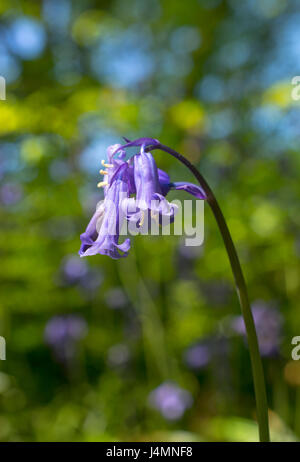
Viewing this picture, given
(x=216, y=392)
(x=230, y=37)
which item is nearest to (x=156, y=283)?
(x=216, y=392)

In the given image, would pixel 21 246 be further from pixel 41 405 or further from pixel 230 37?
pixel 230 37

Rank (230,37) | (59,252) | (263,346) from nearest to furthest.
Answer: (263,346), (59,252), (230,37)

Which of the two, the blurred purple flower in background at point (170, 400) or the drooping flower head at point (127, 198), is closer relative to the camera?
the drooping flower head at point (127, 198)

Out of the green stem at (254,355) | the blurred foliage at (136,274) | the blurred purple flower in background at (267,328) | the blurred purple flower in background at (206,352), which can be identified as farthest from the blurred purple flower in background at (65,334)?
the green stem at (254,355)

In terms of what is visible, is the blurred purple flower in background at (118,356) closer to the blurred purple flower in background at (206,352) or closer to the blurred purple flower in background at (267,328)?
the blurred purple flower in background at (206,352)

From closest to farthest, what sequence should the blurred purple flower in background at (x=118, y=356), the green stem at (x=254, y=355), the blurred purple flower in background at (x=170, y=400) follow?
the green stem at (x=254, y=355), the blurred purple flower in background at (x=170, y=400), the blurred purple flower in background at (x=118, y=356)

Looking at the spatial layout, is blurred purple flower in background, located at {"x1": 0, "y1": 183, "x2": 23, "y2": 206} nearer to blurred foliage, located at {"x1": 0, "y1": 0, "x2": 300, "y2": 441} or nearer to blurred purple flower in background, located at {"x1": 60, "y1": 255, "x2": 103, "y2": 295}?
blurred foliage, located at {"x1": 0, "y1": 0, "x2": 300, "y2": 441}

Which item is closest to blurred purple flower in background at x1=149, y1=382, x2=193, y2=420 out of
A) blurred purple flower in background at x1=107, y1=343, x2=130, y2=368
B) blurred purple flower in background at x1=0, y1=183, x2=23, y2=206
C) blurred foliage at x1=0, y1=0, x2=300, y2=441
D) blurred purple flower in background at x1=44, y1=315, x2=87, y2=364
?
blurred foliage at x1=0, y1=0, x2=300, y2=441
